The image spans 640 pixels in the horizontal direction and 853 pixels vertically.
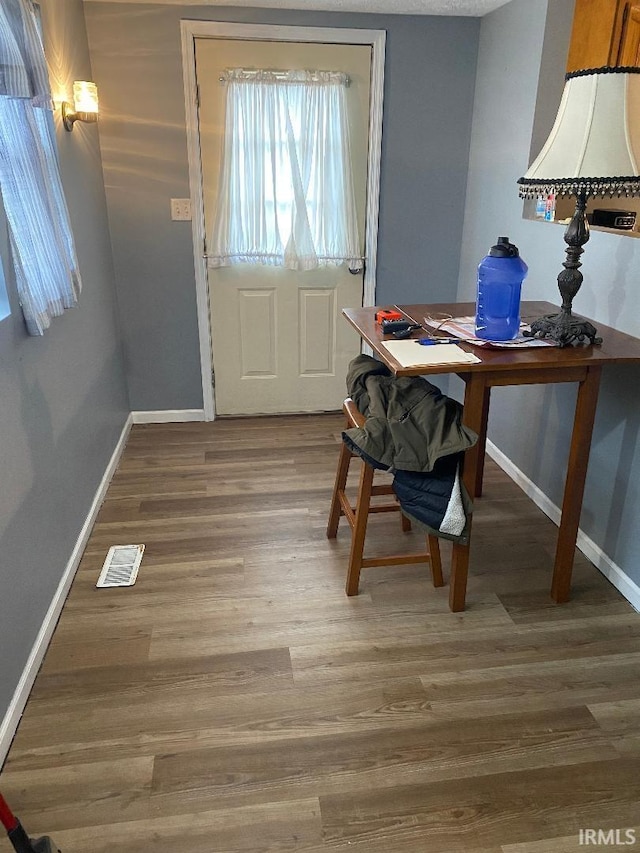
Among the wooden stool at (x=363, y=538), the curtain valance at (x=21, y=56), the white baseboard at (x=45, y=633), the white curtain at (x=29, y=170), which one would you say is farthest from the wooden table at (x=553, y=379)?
the white baseboard at (x=45, y=633)

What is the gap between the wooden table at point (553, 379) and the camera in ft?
6.09

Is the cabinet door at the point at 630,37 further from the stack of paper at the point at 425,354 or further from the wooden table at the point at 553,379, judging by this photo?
the stack of paper at the point at 425,354

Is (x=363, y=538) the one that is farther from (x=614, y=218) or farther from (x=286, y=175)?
(x=286, y=175)

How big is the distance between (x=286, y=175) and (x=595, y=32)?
1.58m

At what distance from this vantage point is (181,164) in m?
3.30

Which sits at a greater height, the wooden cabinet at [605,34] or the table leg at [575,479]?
the wooden cabinet at [605,34]

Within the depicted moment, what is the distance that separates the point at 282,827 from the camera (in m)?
1.46

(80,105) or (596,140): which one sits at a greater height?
(80,105)

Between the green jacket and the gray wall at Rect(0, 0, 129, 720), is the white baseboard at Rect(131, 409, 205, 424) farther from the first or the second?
the green jacket

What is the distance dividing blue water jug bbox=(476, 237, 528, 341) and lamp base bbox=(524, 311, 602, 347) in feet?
0.29

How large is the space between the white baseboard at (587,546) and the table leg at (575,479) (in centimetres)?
21

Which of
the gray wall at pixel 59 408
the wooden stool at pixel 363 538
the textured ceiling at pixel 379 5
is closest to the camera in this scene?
the gray wall at pixel 59 408

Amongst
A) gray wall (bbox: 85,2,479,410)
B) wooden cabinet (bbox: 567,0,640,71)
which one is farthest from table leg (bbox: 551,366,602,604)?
gray wall (bbox: 85,2,479,410)

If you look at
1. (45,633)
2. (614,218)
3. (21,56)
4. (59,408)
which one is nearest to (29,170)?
(21,56)
